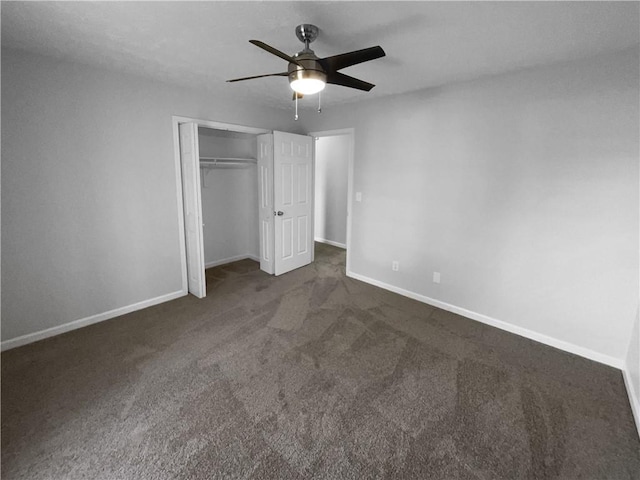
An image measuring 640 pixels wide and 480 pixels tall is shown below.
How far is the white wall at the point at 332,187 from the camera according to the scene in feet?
19.1

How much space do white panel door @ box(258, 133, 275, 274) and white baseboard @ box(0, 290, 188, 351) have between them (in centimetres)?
126

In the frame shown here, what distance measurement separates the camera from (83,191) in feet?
8.76

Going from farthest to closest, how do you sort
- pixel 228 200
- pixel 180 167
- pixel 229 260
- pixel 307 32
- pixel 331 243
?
pixel 331 243 → pixel 229 260 → pixel 228 200 → pixel 180 167 → pixel 307 32

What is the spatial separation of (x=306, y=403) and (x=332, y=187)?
4.69 m

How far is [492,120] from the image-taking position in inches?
108

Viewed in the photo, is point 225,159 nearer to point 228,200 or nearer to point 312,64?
point 228,200

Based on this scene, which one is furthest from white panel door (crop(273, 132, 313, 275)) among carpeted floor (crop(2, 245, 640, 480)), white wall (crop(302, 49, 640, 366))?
carpeted floor (crop(2, 245, 640, 480))

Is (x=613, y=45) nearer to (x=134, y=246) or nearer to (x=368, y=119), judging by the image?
(x=368, y=119)

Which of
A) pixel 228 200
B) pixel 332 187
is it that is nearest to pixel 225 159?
pixel 228 200

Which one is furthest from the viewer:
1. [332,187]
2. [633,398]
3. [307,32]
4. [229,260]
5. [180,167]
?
[332,187]

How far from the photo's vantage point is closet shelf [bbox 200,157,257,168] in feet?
13.5

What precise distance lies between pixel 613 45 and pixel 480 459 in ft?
9.38

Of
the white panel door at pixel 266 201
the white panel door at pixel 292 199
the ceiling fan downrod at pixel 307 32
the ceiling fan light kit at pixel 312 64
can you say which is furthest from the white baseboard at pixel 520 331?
the ceiling fan downrod at pixel 307 32

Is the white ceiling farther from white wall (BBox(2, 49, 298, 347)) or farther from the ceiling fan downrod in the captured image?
white wall (BBox(2, 49, 298, 347))
